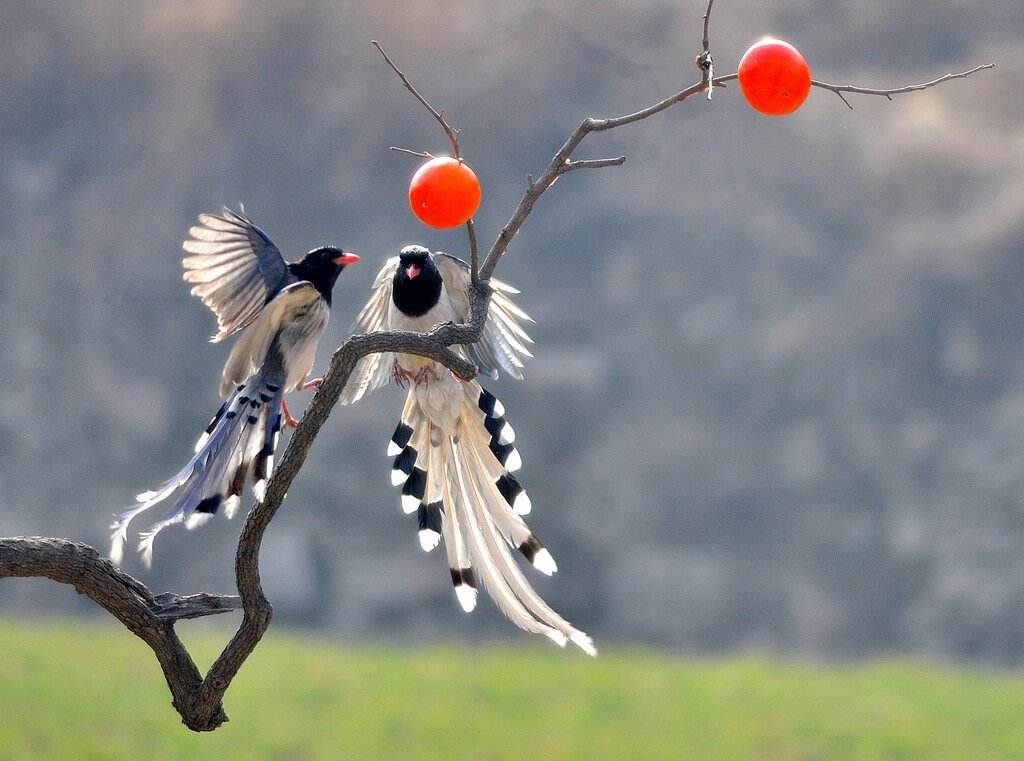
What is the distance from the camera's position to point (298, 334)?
1.99m

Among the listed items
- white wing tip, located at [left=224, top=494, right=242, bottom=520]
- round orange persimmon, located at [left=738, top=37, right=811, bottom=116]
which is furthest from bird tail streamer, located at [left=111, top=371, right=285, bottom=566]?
round orange persimmon, located at [left=738, top=37, right=811, bottom=116]

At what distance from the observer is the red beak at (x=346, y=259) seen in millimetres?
2039

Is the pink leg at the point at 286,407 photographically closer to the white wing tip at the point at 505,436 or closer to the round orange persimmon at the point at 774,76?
the white wing tip at the point at 505,436

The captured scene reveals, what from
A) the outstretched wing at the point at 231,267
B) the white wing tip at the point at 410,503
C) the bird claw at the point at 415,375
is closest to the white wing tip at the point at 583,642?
the white wing tip at the point at 410,503

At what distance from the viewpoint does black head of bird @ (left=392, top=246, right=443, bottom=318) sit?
1.95m

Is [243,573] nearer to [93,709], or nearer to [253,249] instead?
[253,249]

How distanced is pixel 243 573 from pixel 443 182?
572 millimetres

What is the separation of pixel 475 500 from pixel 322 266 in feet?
1.65

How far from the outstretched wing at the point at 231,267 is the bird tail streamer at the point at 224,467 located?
0.13 meters

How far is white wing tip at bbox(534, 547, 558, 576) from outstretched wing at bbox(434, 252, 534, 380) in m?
0.29

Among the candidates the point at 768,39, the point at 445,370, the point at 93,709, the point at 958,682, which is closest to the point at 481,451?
the point at 445,370

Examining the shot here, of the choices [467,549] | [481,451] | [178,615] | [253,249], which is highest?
[253,249]

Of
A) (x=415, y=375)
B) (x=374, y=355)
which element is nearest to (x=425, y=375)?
(x=415, y=375)

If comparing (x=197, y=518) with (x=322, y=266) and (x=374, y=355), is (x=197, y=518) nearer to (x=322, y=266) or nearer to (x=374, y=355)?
(x=374, y=355)
